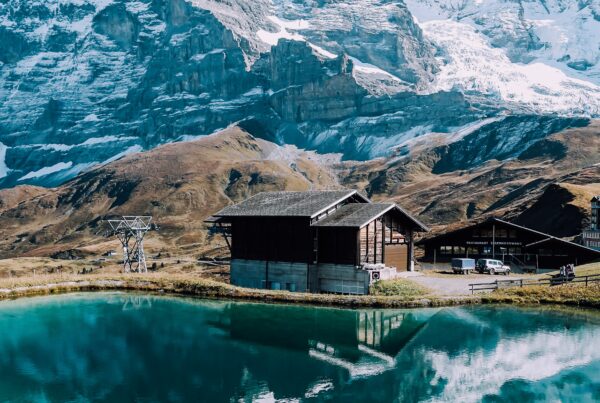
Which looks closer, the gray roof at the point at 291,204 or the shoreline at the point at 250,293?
the shoreline at the point at 250,293

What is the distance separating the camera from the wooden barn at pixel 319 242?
5528 cm

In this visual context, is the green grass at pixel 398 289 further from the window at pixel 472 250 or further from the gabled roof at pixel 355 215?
the window at pixel 472 250

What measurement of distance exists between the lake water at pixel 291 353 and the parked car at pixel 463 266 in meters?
20.3

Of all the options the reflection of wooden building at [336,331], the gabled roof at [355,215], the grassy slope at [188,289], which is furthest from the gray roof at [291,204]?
the reflection of wooden building at [336,331]

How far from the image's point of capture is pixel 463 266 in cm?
6669

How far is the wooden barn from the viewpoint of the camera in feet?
181

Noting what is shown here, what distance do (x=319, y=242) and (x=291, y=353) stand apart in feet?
76.2

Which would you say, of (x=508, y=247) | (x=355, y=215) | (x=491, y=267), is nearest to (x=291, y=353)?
(x=355, y=215)

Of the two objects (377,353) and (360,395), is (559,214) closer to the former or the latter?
(377,353)

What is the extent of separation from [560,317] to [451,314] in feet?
23.0

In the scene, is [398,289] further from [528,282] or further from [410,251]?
[410,251]

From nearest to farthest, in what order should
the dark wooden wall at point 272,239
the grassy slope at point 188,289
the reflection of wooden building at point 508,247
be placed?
1. the grassy slope at point 188,289
2. the dark wooden wall at point 272,239
3. the reflection of wooden building at point 508,247

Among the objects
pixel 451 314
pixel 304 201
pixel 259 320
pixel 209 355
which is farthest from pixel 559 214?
pixel 209 355

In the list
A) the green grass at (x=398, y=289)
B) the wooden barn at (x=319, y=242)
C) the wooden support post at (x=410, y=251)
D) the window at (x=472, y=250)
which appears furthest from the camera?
the window at (x=472, y=250)
